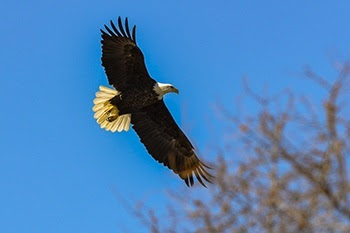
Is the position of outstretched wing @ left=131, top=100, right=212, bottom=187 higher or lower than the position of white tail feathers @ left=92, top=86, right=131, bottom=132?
lower

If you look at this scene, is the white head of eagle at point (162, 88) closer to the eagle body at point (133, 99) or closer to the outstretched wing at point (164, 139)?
the eagle body at point (133, 99)

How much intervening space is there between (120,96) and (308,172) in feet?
20.1

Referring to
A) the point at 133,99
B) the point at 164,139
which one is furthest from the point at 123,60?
the point at 164,139

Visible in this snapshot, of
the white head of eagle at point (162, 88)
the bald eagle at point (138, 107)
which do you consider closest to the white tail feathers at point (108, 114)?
the bald eagle at point (138, 107)

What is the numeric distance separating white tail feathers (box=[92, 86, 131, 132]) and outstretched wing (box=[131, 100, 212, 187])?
155mm

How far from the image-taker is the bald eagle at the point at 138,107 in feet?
31.7

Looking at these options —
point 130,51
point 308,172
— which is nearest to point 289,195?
point 308,172

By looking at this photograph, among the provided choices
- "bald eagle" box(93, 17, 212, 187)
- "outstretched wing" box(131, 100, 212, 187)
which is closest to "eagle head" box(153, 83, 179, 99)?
"bald eagle" box(93, 17, 212, 187)

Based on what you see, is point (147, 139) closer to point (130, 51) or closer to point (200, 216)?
point (130, 51)

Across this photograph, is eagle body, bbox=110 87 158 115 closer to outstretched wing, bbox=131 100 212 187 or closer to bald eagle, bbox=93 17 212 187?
bald eagle, bbox=93 17 212 187

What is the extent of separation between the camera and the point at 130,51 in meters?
9.73

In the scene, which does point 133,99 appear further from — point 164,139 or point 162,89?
point 164,139

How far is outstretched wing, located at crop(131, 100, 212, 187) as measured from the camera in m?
10.5

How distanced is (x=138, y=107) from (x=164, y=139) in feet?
2.59
